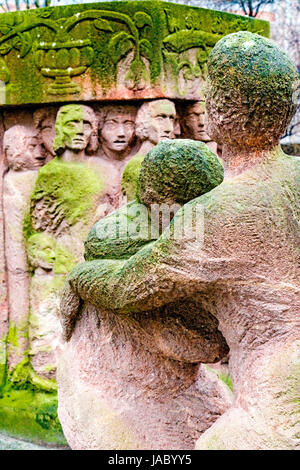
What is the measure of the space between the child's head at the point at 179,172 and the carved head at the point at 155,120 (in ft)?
7.32

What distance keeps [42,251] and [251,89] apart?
291cm

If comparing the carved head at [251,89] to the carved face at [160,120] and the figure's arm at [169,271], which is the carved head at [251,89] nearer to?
the figure's arm at [169,271]

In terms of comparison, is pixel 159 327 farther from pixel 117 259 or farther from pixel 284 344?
pixel 284 344

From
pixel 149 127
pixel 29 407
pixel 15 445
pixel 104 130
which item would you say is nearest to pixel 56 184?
pixel 104 130

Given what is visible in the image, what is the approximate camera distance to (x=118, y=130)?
13.8 ft

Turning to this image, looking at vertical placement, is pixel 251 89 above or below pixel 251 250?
above

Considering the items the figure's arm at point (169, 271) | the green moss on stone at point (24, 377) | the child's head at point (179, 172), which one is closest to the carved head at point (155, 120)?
the green moss on stone at point (24, 377)

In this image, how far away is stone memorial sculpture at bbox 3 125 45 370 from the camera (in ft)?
14.3

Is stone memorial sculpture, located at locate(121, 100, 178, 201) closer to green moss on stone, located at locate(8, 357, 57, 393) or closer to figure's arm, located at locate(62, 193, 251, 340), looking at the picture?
green moss on stone, located at locate(8, 357, 57, 393)

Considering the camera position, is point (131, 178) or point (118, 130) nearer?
point (131, 178)

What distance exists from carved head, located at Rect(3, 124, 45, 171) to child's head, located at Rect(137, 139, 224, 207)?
2.60 metres

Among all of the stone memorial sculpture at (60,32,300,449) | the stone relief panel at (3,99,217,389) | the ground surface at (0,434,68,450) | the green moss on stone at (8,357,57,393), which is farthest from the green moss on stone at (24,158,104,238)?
the stone memorial sculpture at (60,32,300,449)

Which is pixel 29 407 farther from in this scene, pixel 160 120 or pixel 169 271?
pixel 169 271

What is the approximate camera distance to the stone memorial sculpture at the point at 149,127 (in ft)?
13.3
